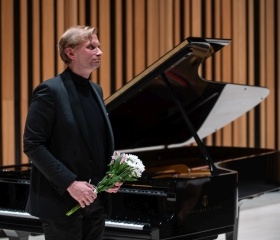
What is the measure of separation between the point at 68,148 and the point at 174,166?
7.11 ft

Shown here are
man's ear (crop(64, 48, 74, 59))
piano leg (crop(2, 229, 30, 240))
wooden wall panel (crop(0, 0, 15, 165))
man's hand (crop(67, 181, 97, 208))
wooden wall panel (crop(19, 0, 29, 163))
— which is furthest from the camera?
wooden wall panel (crop(19, 0, 29, 163))

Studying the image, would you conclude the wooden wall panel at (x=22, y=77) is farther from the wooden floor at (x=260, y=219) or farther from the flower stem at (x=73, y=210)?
the flower stem at (x=73, y=210)

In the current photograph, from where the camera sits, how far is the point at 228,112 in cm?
476

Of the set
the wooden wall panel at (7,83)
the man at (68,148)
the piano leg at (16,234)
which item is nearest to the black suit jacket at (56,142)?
the man at (68,148)

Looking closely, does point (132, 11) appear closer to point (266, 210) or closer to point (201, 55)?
point (266, 210)

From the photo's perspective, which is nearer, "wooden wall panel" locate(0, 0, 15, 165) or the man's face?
the man's face

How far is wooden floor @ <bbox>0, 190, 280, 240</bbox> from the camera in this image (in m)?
5.23

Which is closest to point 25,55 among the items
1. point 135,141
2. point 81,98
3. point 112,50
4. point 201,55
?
point 112,50

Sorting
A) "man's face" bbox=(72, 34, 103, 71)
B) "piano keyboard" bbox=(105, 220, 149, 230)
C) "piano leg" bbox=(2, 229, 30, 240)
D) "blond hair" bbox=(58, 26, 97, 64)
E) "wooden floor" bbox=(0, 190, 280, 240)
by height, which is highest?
"blond hair" bbox=(58, 26, 97, 64)

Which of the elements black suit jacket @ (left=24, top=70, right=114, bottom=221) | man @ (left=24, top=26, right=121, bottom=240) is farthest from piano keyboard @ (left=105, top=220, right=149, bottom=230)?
black suit jacket @ (left=24, top=70, right=114, bottom=221)

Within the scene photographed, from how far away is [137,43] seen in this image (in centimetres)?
657

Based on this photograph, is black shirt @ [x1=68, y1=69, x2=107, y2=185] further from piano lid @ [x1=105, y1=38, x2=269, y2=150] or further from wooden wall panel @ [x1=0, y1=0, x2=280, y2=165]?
wooden wall panel @ [x1=0, y1=0, x2=280, y2=165]

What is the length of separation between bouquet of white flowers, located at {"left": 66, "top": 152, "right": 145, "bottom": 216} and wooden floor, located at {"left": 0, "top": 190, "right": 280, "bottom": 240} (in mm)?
2879

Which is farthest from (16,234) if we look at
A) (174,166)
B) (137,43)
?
(137,43)
